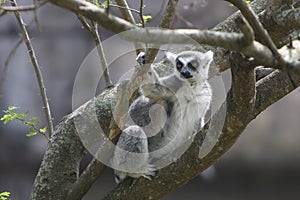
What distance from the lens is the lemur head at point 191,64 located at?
12.3 feet

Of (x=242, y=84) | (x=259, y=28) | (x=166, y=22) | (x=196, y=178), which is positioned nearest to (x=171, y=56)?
(x=166, y=22)

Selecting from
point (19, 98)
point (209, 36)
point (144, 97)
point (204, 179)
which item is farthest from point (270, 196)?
point (209, 36)

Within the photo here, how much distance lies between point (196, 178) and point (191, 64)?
11.1 ft

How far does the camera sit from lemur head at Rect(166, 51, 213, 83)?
3736 mm

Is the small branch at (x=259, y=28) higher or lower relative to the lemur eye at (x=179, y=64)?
higher

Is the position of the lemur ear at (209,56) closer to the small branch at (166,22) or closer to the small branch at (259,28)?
the small branch at (166,22)

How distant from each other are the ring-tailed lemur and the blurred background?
2.82 metres

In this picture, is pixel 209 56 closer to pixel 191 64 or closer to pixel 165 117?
pixel 191 64

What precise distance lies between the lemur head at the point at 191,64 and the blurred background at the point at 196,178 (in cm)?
276

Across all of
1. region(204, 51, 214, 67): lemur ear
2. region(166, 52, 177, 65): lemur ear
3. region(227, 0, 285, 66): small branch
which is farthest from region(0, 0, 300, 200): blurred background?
region(227, 0, 285, 66): small branch

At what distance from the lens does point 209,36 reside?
1.97 meters

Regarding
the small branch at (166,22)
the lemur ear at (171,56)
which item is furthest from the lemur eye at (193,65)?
the small branch at (166,22)

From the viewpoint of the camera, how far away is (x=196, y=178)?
6945 mm

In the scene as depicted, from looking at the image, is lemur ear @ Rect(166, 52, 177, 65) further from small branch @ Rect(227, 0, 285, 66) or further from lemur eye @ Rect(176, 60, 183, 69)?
small branch @ Rect(227, 0, 285, 66)
